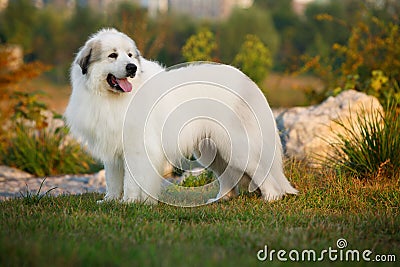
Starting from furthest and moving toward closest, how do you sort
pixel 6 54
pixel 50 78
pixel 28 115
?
pixel 50 78 → pixel 6 54 → pixel 28 115

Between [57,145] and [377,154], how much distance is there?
14.7ft

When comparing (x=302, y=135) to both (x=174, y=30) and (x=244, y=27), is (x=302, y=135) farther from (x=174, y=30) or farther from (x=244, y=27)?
(x=244, y=27)

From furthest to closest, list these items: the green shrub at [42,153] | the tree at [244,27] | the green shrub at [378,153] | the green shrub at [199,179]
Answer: the tree at [244,27]
the green shrub at [42,153]
the green shrub at [199,179]
the green shrub at [378,153]

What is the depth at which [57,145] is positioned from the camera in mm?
7523

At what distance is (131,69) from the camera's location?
14.6ft

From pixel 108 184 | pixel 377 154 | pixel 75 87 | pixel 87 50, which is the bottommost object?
pixel 108 184

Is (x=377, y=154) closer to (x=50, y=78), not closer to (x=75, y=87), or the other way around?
(x=75, y=87)

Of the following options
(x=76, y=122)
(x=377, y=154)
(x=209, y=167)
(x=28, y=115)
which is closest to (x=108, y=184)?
(x=76, y=122)

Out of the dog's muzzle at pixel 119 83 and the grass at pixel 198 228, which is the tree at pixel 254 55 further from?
the dog's muzzle at pixel 119 83

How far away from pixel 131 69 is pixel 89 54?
40cm

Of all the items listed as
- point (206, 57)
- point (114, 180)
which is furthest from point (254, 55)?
point (114, 180)

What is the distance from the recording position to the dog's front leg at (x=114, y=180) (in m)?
4.92

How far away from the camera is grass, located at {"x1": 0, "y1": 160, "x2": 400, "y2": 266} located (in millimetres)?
2928

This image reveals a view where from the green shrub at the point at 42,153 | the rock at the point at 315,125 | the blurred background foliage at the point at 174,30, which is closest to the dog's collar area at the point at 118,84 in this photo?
the rock at the point at 315,125
